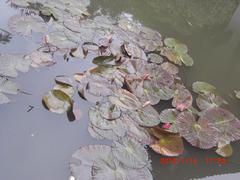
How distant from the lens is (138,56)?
2.38m

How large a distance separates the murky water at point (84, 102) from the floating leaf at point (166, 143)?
52 mm

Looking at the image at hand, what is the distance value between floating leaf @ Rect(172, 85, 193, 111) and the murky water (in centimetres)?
25

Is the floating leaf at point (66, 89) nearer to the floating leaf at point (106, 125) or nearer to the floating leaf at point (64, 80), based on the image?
the floating leaf at point (64, 80)

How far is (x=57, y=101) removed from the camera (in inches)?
73.5

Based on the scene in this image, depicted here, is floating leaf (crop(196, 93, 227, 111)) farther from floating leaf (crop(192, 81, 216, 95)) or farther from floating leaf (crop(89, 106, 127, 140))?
floating leaf (crop(89, 106, 127, 140))

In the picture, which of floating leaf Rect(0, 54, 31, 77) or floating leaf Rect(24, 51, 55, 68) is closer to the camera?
floating leaf Rect(0, 54, 31, 77)

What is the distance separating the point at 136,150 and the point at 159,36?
1238 mm

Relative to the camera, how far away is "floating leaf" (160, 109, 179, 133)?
194cm

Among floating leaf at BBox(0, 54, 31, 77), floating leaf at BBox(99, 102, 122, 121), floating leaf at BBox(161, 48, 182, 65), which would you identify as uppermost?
floating leaf at BBox(161, 48, 182, 65)

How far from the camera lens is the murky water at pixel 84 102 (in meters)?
1.62

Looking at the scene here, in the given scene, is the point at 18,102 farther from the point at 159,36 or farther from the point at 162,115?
the point at 159,36

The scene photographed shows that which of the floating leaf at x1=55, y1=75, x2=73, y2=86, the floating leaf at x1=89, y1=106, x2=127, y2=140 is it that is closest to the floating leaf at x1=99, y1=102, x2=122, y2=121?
the floating leaf at x1=89, y1=106, x2=127, y2=140

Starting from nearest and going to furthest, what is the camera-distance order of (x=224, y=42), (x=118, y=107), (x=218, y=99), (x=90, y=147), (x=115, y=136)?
(x=90, y=147) → (x=115, y=136) → (x=118, y=107) → (x=218, y=99) → (x=224, y=42)

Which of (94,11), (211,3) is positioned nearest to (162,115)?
(94,11)
